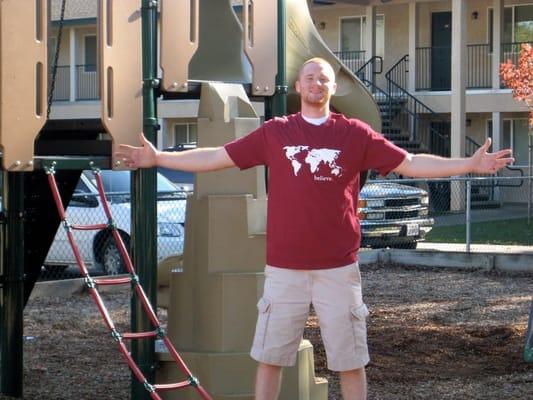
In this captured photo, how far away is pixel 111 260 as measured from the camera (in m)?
14.5

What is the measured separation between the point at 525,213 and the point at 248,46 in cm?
2073

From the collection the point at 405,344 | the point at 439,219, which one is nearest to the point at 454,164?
the point at 405,344

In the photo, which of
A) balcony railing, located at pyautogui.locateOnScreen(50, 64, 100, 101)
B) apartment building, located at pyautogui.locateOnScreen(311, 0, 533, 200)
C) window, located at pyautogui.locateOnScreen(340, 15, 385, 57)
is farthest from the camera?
window, located at pyautogui.locateOnScreen(340, 15, 385, 57)

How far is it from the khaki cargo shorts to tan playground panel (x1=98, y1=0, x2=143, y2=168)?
145 centimetres

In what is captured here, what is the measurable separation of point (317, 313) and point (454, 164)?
3.25 feet

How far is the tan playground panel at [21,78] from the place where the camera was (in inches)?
233

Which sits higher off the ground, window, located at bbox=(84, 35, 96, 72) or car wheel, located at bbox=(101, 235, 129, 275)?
window, located at bbox=(84, 35, 96, 72)

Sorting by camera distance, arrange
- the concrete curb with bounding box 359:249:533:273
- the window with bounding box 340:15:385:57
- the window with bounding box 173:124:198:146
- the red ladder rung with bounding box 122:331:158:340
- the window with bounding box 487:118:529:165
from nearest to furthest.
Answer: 1. the red ladder rung with bounding box 122:331:158:340
2. the concrete curb with bounding box 359:249:533:273
3. the window with bounding box 487:118:529:165
4. the window with bounding box 340:15:385:57
5. the window with bounding box 173:124:198:146

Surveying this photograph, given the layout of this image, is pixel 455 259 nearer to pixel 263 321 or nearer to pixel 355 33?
pixel 263 321

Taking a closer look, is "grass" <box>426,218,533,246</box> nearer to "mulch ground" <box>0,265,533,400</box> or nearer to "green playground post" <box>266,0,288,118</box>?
"mulch ground" <box>0,265,533,400</box>

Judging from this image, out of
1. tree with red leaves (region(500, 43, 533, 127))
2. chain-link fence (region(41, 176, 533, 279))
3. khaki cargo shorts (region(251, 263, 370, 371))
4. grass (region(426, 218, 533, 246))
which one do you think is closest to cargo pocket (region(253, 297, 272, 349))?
khaki cargo shorts (region(251, 263, 370, 371))

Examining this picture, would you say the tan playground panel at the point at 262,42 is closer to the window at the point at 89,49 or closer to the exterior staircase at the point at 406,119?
the window at the point at 89,49

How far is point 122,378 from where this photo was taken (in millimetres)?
8195

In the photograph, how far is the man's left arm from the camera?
5.53m
